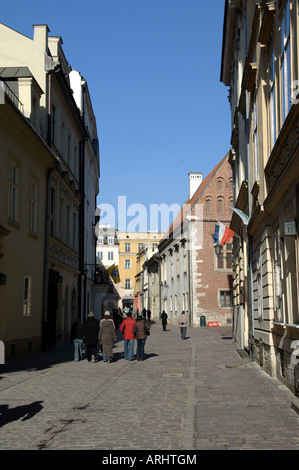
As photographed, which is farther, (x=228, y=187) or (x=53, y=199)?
(x=228, y=187)

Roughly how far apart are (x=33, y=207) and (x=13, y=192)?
2531mm

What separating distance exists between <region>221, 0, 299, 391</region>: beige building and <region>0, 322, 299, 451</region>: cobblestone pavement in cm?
97

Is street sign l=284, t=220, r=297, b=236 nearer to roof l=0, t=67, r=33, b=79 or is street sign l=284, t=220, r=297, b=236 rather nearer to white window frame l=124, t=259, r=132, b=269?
roof l=0, t=67, r=33, b=79

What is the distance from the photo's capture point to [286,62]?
10539mm

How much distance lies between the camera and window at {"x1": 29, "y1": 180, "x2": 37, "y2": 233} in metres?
20.5

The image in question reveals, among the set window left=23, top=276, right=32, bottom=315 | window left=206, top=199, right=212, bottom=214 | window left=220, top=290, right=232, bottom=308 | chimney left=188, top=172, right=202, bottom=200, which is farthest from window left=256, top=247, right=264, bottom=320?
chimney left=188, top=172, right=202, bottom=200

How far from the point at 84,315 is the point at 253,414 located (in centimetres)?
2668

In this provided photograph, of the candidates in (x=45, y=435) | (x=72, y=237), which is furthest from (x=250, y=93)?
(x=72, y=237)

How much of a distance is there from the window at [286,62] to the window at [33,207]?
11.8m

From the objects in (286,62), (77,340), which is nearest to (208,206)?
(77,340)

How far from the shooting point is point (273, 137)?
12617mm

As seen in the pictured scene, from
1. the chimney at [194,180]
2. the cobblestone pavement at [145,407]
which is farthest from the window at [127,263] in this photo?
the cobblestone pavement at [145,407]

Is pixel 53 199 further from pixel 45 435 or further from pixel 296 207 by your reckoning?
pixel 45 435
